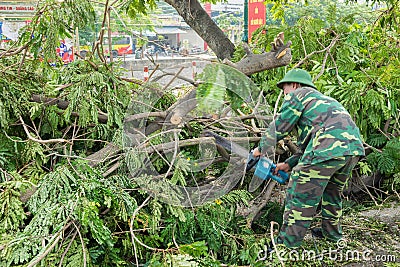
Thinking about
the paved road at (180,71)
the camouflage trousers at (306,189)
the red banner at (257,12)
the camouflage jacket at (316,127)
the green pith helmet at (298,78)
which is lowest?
the camouflage trousers at (306,189)

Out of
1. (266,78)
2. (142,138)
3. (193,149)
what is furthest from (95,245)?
(266,78)

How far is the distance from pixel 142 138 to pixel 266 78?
8.02ft

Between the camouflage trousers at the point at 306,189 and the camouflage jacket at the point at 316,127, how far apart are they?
3.3 inches

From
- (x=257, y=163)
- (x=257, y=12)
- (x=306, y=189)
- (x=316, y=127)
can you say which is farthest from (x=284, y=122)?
(x=257, y=12)

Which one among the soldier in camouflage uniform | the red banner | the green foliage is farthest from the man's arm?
the red banner

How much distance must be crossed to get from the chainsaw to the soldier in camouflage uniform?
0.22 feet

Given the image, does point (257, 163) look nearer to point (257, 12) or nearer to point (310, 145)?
point (310, 145)

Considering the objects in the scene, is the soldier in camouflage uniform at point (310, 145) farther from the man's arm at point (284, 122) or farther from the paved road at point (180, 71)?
the paved road at point (180, 71)

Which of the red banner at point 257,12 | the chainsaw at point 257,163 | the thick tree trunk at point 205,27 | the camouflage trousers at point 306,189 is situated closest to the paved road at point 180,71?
the chainsaw at point 257,163

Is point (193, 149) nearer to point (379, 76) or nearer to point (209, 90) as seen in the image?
point (209, 90)

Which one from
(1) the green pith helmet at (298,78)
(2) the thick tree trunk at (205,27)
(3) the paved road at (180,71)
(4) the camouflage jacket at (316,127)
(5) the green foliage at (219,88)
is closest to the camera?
(5) the green foliage at (219,88)

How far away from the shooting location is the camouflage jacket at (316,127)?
3.23 metres

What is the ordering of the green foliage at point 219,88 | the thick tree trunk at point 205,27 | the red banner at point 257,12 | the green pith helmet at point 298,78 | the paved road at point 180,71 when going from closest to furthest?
the green foliage at point 219,88 → the paved road at point 180,71 → the green pith helmet at point 298,78 → the thick tree trunk at point 205,27 → the red banner at point 257,12

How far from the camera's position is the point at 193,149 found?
3.86 meters
